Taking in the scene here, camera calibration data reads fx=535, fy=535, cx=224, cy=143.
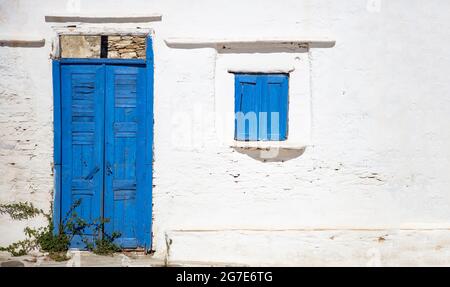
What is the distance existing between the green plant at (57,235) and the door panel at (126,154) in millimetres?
128

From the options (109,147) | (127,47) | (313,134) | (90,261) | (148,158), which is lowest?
(90,261)

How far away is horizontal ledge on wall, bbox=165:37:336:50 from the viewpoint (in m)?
6.40

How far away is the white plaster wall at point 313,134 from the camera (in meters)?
6.45

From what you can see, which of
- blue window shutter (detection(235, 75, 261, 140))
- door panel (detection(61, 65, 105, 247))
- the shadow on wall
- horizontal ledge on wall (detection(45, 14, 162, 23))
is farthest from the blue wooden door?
the shadow on wall

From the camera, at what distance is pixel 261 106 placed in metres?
6.52

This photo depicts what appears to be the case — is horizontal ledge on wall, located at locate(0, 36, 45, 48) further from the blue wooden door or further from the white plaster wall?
the blue wooden door

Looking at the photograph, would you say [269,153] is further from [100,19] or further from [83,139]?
[100,19]

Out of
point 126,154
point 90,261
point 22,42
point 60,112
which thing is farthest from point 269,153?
point 22,42

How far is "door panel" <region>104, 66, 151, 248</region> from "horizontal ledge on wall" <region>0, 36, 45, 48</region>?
2.85 feet

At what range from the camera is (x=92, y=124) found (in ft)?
21.5

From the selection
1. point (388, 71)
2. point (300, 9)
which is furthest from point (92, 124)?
point (388, 71)

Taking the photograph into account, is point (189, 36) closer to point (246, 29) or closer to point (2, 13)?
point (246, 29)

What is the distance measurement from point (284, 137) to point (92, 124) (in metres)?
2.36

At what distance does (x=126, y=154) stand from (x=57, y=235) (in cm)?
130
